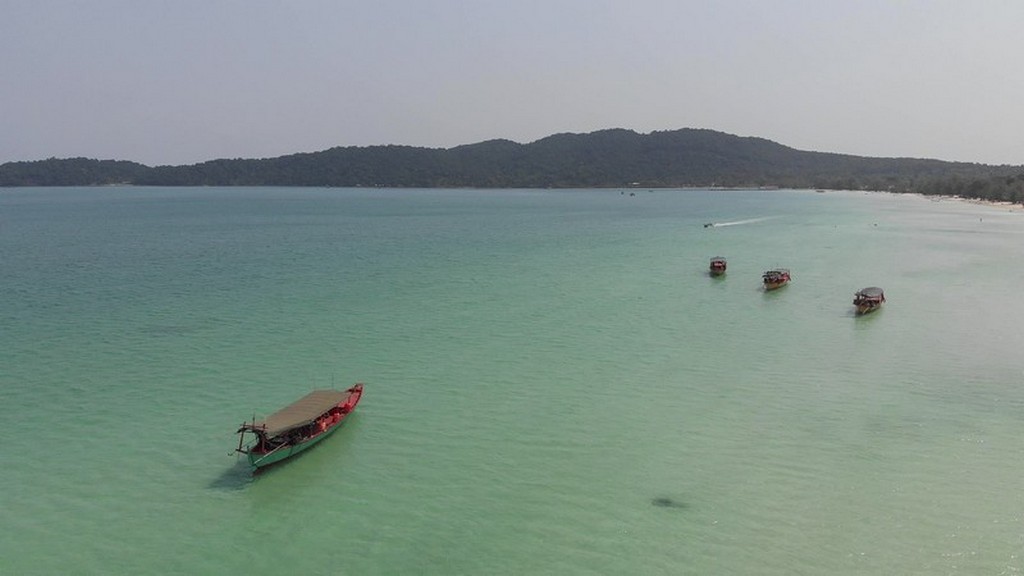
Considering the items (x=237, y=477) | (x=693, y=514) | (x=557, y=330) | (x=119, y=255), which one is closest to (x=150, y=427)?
(x=237, y=477)

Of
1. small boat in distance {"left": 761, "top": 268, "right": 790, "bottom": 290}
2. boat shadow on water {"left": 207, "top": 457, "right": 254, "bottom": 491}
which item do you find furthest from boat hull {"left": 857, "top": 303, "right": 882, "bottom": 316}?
boat shadow on water {"left": 207, "top": 457, "right": 254, "bottom": 491}

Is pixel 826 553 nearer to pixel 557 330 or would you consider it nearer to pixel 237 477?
pixel 237 477

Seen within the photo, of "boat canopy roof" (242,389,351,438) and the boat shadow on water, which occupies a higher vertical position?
"boat canopy roof" (242,389,351,438)

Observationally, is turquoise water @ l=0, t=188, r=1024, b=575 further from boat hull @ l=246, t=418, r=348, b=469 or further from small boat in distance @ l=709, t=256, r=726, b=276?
small boat in distance @ l=709, t=256, r=726, b=276

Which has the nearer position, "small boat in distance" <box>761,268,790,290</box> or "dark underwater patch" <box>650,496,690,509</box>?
"dark underwater patch" <box>650,496,690,509</box>

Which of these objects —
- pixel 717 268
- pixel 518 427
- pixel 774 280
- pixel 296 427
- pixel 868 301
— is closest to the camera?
pixel 296 427

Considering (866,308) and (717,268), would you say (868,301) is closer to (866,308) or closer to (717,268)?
(866,308)

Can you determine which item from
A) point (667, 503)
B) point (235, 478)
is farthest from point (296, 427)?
point (667, 503)
